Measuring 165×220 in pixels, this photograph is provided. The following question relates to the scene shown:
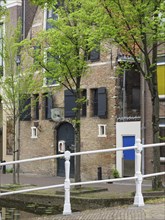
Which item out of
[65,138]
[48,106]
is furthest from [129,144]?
[48,106]

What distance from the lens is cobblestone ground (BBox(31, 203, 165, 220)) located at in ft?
31.0

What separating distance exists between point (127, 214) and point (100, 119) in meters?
18.4

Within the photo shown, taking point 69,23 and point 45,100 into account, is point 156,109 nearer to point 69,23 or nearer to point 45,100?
point 69,23

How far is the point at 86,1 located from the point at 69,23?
92.1 inches

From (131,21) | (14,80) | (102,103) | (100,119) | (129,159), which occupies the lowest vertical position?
(129,159)

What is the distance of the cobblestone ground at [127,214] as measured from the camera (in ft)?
31.0

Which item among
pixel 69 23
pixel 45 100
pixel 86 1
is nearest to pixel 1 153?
pixel 45 100

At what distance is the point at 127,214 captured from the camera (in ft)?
32.3

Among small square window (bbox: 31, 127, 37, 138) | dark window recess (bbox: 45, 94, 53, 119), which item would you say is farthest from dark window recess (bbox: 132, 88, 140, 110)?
small square window (bbox: 31, 127, 37, 138)

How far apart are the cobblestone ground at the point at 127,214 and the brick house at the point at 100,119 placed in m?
14.2

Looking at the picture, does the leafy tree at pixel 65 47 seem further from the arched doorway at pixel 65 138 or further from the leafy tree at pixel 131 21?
the arched doorway at pixel 65 138

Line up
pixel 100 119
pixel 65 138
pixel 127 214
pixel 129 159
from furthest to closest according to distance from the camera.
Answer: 1. pixel 65 138
2. pixel 100 119
3. pixel 129 159
4. pixel 127 214

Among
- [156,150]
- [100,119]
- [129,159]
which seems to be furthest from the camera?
[100,119]

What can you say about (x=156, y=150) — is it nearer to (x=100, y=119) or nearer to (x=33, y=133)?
(x=100, y=119)
